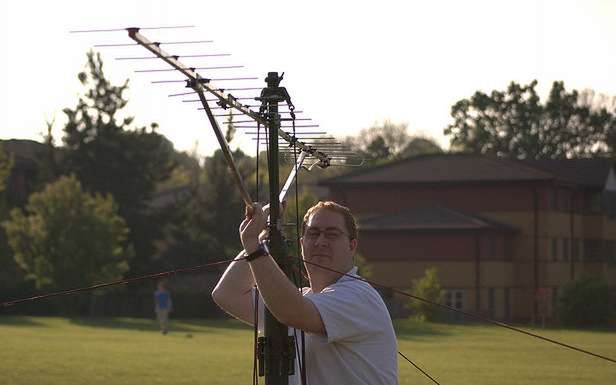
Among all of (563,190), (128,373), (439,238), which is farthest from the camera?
(563,190)

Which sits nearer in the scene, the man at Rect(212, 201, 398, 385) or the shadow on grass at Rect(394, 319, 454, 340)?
the man at Rect(212, 201, 398, 385)

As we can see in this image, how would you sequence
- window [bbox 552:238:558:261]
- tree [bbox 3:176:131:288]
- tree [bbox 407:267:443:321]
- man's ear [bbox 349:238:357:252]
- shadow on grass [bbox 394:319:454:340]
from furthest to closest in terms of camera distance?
window [bbox 552:238:558:261], tree [bbox 3:176:131:288], tree [bbox 407:267:443:321], shadow on grass [bbox 394:319:454:340], man's ear [bbox 349:238:357:252]

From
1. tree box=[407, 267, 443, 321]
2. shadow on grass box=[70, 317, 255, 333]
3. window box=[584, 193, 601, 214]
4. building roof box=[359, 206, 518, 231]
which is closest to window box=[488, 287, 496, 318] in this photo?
building roof box=[359, 206, 518, 231]

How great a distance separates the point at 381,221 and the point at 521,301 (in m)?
8.80

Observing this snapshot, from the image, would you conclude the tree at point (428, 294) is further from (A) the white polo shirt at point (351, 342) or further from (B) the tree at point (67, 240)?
(A) the white polo shirt at point (351, 342)

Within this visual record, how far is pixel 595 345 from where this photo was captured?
40.7 m

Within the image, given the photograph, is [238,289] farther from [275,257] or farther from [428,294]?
[428,294]

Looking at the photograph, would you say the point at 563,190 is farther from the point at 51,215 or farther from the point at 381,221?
the point at 51,215

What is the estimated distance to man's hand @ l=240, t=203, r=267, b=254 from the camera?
20.4 feet

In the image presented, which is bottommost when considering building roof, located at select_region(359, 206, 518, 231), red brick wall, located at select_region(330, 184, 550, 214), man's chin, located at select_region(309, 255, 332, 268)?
man's chin, located at select_region(309, 255, 332, 268)

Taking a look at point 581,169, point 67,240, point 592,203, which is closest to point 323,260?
point 67,240

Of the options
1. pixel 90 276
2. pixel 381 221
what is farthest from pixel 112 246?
pixel 381 221

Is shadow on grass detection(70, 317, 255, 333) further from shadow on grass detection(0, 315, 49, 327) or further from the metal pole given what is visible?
the metal pole

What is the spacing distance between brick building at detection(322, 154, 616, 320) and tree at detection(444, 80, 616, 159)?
1900 inches
